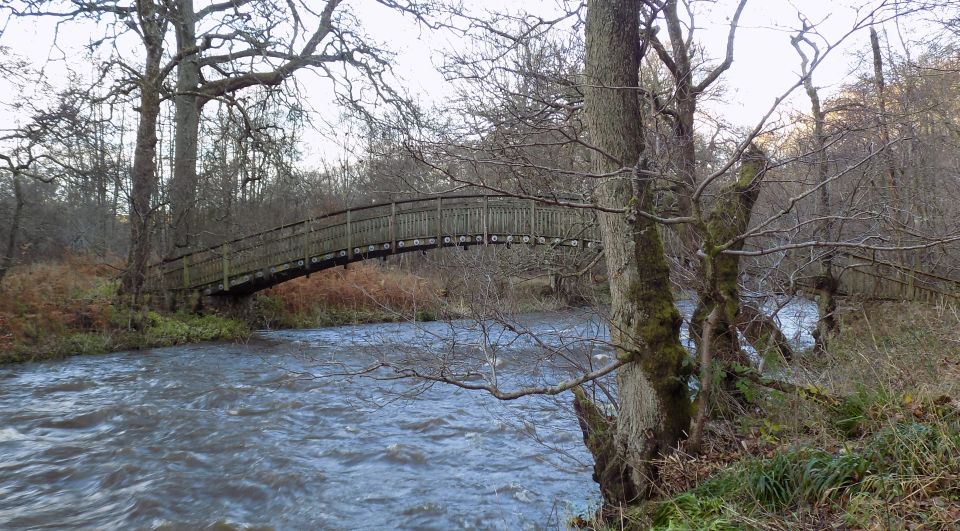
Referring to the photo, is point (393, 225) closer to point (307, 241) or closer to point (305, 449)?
point (307, 241)

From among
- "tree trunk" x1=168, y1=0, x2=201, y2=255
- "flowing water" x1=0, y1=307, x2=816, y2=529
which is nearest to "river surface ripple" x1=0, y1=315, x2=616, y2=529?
"flowing water" x1=0, y1=307, x2=816, y2=529

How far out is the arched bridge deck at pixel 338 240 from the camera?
51.6ft

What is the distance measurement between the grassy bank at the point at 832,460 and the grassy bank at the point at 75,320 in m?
12.8

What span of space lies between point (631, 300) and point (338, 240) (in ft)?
42.4

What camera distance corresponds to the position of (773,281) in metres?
5.89

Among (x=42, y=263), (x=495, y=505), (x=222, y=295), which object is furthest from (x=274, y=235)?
(x=495, y=505)

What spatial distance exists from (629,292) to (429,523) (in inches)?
99.2

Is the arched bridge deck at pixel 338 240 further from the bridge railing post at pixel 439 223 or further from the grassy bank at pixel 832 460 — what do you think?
the grassy bank at pixel 832 460

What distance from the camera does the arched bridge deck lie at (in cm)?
1572

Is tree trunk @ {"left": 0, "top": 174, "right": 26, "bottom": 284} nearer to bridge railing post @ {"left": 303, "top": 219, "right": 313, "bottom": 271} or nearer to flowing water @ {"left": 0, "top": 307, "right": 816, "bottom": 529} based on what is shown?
flowing water @ {"left": 0, "top": 307, "right": 816, "bottom": 529}

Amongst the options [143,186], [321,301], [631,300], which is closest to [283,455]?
[631,300]

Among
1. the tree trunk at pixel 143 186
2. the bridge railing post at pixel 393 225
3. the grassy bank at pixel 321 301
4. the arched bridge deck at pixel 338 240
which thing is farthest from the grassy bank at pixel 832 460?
the grassy bank at pixel 321 301

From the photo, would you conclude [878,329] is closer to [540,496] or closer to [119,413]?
[540,496]

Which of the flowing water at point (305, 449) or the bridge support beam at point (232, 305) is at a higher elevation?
the bridge support beam at point (232, 305)
